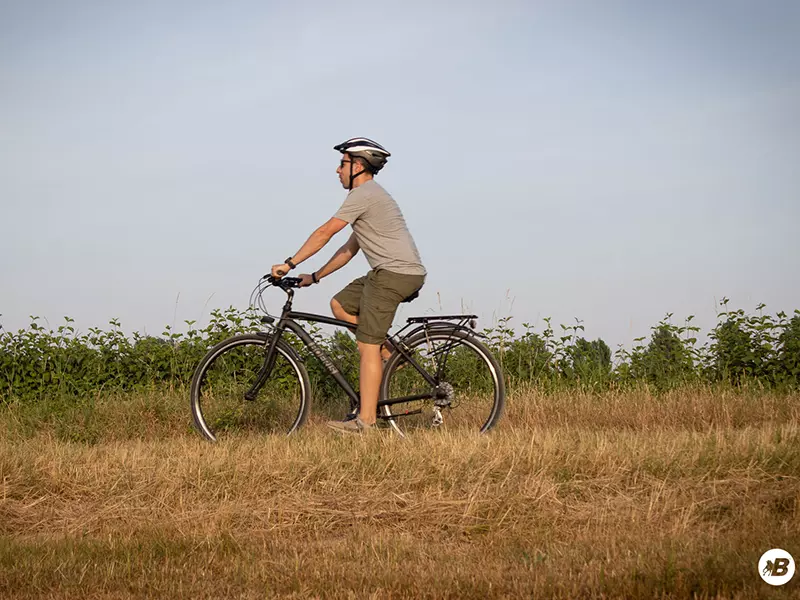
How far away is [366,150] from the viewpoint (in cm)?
793

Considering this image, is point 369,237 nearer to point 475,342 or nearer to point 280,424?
point 475,342

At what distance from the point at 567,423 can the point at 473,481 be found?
10.1 feet

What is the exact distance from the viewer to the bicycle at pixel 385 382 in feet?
26.5

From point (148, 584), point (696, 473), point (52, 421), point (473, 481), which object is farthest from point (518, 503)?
point (52, 421)

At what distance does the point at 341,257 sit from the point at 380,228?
0.70 metres

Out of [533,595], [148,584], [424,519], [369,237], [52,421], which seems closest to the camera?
[533,595]

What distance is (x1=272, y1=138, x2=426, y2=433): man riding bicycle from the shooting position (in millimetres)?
7758

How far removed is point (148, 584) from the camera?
16.1ft

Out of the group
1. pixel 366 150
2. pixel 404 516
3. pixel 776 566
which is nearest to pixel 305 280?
pixel 366 150

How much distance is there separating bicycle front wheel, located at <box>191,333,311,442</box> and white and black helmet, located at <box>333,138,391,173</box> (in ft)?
5.77

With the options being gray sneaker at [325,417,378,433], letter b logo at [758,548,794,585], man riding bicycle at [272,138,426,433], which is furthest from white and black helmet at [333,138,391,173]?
letter b logo at [758,548,794,585]

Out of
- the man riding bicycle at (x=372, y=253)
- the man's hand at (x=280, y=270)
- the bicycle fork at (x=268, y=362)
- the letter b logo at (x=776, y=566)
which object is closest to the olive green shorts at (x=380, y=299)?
the man riding bicycle at (x=372, y=253)

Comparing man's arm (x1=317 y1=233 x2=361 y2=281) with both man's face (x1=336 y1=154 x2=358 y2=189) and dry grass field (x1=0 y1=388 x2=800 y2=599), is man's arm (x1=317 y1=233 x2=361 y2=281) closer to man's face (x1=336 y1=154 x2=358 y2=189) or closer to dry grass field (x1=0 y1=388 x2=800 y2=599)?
man's face (x1=336 y1=154 x2=358 y2=189)

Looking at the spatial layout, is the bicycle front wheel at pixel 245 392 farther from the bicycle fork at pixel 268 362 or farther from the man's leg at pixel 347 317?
the man's leg at pixel 347 317
